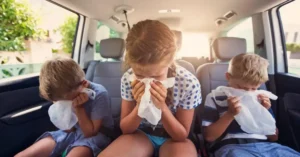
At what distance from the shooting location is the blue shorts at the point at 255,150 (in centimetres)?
114

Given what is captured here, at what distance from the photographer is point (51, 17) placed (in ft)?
6.72

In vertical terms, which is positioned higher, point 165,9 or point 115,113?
point 165,9

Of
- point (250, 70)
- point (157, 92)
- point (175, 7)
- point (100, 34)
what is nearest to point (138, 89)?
point (157, 92)

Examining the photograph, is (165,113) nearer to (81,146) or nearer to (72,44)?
(81,146)

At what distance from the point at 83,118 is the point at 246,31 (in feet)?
7.15

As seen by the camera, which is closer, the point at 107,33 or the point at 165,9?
the point at 165,9

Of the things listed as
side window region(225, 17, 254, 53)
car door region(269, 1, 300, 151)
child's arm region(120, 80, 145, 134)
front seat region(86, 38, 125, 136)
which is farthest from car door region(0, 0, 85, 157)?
side window region(225, 17, 254, 53)

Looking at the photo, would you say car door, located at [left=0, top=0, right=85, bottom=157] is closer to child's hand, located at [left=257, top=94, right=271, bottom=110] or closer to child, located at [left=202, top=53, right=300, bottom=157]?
child, located at [left=202, top=53, right=300, bottom=157]

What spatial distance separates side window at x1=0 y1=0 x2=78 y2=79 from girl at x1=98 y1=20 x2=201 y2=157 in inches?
31.9

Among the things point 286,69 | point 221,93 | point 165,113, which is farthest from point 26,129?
point 286,69

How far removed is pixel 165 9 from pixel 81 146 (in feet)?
5.83

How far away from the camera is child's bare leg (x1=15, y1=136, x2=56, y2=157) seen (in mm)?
1244

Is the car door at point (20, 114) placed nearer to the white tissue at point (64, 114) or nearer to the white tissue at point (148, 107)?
the white tissue at point (64, 114)

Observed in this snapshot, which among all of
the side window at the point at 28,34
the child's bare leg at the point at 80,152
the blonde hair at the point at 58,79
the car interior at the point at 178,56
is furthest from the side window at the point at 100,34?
the child's bare leg at the point at 80,152
